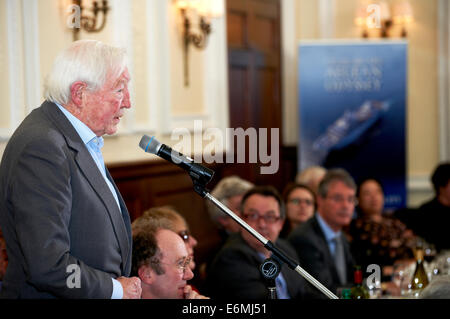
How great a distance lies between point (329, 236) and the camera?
382 cm

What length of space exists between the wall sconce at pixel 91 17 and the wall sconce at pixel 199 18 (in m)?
1.21

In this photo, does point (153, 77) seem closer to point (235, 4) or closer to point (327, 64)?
point (235, 4)

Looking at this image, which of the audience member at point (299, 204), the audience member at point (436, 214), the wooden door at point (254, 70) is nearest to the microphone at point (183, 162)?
the audience member at point (299, 204)

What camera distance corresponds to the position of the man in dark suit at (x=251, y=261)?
10.2 ft

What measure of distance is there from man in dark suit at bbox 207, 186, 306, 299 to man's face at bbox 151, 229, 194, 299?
80 centimetres

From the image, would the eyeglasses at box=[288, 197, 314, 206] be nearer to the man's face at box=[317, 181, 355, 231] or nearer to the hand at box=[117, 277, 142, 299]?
the man's face at box=[317, 181, 355, 231]

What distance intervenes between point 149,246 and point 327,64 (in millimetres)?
4898

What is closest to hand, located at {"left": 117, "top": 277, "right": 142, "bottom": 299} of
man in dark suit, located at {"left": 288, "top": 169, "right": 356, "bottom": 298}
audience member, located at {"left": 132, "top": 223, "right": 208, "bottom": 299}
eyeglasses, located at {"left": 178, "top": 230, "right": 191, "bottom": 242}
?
audience member, located at {"left": 132, "top": 223, "right": 208, "bottom": 299}

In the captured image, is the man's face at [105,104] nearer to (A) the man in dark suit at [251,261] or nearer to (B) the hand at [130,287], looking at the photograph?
(B) the hand at [130,287]

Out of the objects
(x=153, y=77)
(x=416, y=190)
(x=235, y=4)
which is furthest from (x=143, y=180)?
(x=416, y=190)

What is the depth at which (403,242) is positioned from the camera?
3.90 m

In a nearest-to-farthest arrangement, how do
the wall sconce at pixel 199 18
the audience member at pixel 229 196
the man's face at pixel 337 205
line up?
the man's face at pixel 337 205, the audience member at pixel 229 196, the wall sconce at pixel 199 18

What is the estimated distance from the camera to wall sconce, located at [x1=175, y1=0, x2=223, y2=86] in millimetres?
5141

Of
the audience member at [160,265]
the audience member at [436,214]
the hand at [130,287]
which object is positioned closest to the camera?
the hand at [130,287]
